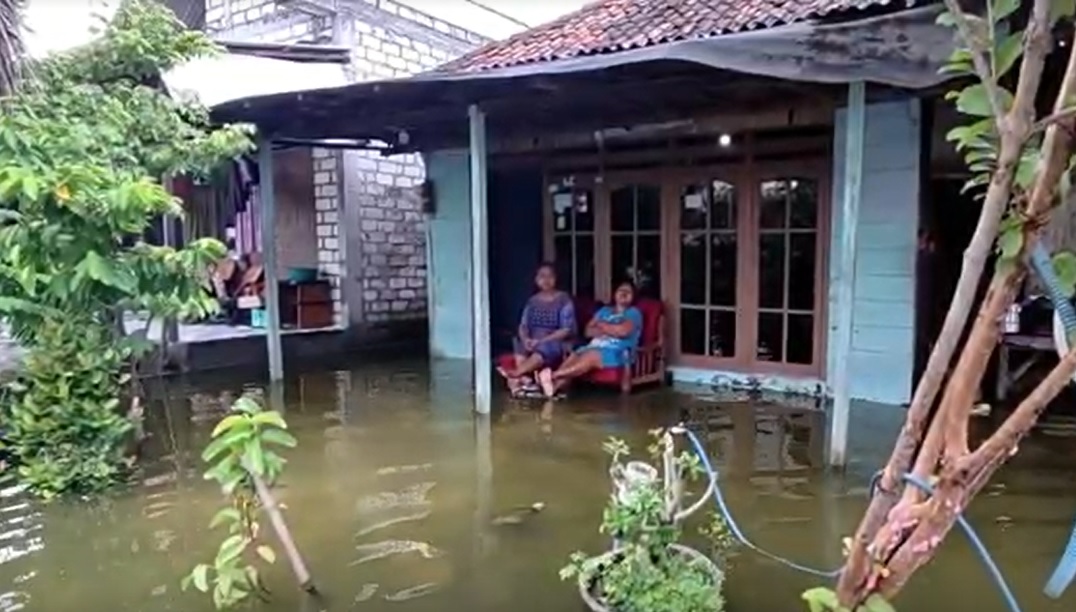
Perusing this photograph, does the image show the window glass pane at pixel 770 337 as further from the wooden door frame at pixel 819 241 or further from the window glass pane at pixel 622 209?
the window glass pane at pixel 622 209

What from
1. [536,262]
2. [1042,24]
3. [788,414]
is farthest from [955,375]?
[536,262]

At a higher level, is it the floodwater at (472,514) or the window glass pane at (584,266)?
the window glass pane at (584,266)

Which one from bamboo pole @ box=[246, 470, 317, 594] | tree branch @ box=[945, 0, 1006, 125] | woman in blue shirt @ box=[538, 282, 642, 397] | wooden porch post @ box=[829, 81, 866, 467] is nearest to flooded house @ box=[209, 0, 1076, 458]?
wooden porch post @ box=[829, 81, 866, 467]

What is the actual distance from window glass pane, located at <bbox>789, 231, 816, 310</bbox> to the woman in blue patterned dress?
1833mm

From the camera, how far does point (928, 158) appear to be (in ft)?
19.9

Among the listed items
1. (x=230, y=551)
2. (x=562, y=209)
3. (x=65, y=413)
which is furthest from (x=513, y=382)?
(x=230, y=551)

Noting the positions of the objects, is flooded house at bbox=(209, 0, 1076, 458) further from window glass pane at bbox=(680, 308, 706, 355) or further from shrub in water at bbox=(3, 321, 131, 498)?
shrub in water at bbox=(3, 321, 131, 498)

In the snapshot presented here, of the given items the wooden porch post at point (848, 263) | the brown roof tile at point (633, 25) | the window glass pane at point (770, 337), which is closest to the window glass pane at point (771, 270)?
the window glass pane at point (770, 337)

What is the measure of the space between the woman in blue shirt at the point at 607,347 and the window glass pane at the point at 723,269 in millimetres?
821

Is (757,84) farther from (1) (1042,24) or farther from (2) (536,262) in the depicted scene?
(1) (1042,24)

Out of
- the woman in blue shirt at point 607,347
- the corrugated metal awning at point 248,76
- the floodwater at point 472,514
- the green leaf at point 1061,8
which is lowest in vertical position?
the floodwater at point 472,514

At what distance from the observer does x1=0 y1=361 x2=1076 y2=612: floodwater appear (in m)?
3.09

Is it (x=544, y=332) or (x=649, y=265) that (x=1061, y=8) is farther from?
(x=649, y=265)

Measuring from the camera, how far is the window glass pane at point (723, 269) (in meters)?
7.19
